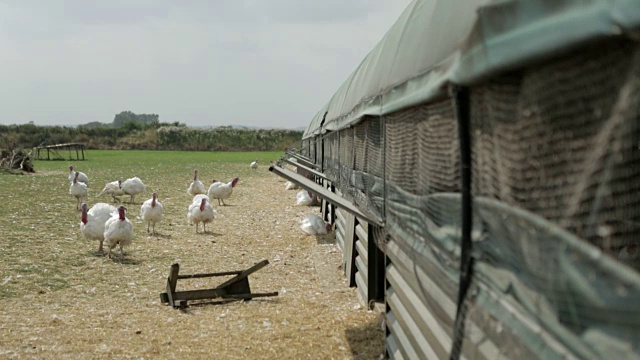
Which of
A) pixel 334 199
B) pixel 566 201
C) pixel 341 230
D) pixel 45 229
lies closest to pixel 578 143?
pixel 566 201

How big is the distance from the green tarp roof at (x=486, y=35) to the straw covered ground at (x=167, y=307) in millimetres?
2932

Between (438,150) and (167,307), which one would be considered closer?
(438,150)

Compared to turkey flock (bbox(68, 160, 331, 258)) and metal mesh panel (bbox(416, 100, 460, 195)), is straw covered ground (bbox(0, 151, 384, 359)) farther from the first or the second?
A: metal mesh panel (bbox(416, 100, 460, 195))

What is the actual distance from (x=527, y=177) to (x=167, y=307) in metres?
6.05

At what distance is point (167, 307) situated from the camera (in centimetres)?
737

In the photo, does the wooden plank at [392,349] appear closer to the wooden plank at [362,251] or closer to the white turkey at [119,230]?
the wooden plank at [362,251]

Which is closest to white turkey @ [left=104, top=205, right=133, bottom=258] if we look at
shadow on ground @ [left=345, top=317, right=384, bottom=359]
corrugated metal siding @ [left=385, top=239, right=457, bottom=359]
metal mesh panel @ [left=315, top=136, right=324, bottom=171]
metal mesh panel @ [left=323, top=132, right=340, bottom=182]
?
metal mesh panel @ [left=323, top=132, right=340, bottom=182]

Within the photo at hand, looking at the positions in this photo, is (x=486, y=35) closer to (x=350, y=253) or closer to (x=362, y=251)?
(x=362, y=251)

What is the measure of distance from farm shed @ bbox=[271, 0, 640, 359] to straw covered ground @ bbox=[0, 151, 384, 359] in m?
2.71

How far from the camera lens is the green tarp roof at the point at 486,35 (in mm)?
1431

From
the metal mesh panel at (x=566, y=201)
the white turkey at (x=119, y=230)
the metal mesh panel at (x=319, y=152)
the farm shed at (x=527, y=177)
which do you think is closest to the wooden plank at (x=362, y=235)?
the farm shed at (x=527, y=177)

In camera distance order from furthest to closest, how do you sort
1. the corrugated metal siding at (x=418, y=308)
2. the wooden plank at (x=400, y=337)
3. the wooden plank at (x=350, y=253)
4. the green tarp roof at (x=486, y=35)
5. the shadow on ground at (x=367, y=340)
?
1. the wooden plank at (x=350, y=253)
2. the shadow on ground at (x=367, y=340)
3. the wooden plank at (x=400, y=337)
4. the corrugated metal siding at (x=418, y=308)
5. the green tarp roof at (x=486, y=35)

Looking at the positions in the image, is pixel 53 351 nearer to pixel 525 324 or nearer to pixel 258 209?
pixel 525 324

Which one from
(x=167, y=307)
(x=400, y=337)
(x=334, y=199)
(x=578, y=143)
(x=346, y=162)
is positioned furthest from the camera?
(x=346, y=162)
